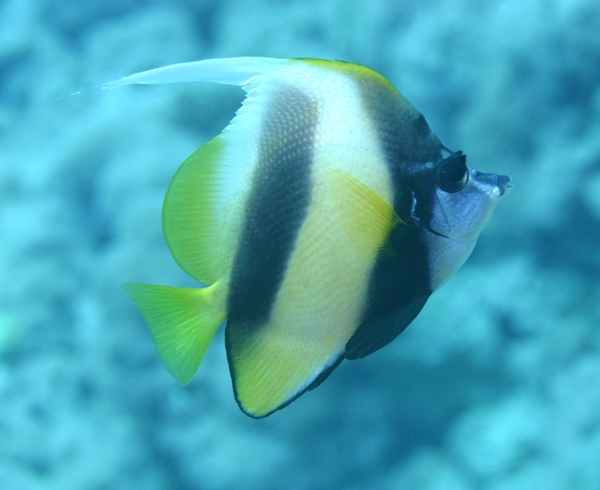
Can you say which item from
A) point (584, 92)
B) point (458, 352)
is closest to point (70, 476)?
point (458, 352)

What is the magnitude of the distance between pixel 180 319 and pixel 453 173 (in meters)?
0.38

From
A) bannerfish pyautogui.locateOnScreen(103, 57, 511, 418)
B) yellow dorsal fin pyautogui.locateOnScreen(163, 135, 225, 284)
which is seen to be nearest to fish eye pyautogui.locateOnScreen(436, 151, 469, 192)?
bannerfish pyautogui.locateOnScreen(103, 57, 511, 418)

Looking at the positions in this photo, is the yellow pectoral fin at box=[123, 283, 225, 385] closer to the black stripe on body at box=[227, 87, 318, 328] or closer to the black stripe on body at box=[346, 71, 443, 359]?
the black stripe on body at box=[227, 87, 318, 328]

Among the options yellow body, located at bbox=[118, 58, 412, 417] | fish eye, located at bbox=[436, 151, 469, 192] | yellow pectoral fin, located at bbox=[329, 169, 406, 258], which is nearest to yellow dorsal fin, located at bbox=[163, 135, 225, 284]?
yellow body, located at bbox=[118, 58, 412, 417]

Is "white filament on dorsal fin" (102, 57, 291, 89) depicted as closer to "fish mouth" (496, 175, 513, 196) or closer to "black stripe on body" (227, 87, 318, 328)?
"black stripe on body" (227, 87, 318, 328)

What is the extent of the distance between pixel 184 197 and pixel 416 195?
28 centimetres

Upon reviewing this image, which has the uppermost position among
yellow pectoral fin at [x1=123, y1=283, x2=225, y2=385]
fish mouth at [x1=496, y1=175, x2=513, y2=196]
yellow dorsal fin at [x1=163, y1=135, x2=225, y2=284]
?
fish mouth at [x1=496, y1=175, x2=513, y2=196]

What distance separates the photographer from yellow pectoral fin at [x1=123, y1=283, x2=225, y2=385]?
60 centimetres

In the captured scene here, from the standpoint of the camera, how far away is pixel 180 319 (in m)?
0.62

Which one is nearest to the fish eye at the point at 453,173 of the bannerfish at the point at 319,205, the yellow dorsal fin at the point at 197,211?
the bannerfish at the point at 319,205

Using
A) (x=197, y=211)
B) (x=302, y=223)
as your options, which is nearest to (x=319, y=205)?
(x=302, y=223)

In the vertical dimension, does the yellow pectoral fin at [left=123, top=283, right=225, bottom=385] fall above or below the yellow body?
below

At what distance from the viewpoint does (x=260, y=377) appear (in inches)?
24.5

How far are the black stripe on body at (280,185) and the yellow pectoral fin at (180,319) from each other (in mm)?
82
